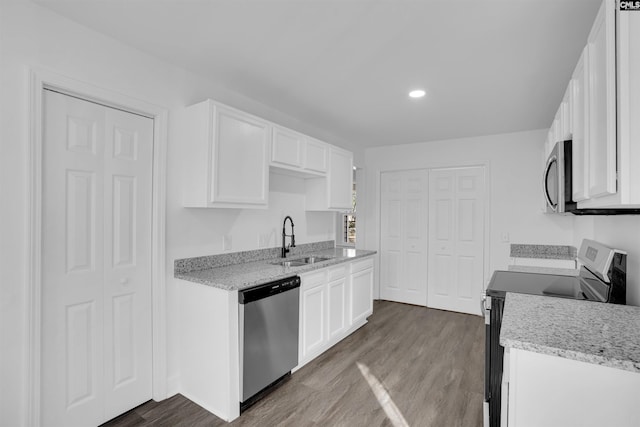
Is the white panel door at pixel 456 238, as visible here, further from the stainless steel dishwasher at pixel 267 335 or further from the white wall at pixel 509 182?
the stainless steel dishwasher at pixel 267 335

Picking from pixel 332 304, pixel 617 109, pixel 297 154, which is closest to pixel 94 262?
pixel 297 154

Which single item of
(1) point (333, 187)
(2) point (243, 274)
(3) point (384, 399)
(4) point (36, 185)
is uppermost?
(1) point (333, 187)

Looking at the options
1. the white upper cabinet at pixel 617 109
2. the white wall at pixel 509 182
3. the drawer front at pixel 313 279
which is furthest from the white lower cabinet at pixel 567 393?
the white wall at pixel 509 182

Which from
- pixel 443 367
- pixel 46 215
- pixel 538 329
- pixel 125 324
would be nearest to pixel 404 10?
pixel 538 329

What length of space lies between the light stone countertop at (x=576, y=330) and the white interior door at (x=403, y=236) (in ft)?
10.6

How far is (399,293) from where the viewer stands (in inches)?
197

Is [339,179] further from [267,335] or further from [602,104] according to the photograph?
[602,104]

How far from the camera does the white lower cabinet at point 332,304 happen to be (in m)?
2.84

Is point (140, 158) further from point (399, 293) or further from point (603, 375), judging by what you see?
point (399, 293)

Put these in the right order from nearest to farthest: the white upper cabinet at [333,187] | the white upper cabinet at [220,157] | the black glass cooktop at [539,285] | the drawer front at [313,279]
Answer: the black glass cooktop at [539,285] < the white upper cabinet at [220,157] < the drawer front at [313,279] < the white upper cabinet at [333,187]

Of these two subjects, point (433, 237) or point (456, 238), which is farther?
point (433, 237)

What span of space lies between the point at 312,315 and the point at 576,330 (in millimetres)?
2031

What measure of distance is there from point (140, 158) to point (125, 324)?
3.71 ft

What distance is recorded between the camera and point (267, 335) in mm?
2385
